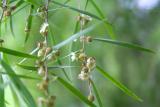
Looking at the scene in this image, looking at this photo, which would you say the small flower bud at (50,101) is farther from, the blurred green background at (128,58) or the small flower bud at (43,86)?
the blurred green background at (128,58)

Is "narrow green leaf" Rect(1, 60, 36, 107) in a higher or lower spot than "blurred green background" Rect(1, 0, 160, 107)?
higher

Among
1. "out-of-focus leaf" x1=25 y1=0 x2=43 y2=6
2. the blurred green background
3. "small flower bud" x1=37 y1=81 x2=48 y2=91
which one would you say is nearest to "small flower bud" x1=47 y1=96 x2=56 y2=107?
"small flower bud" x1=37 y1=81 x2=48 y2=91

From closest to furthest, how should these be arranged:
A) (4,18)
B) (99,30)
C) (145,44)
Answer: (4,18), (99,30), (145,44)

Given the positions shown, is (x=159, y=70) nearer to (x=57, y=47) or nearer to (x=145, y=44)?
(x=145, y=44)

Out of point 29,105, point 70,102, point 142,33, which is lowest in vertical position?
point 70,102

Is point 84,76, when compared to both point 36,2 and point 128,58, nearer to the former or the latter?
point 36,2

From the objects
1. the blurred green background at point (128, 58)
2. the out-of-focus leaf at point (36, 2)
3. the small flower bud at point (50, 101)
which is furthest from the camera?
the blurred green background at point (128, 58)

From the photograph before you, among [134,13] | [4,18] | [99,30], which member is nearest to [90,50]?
[99,30]

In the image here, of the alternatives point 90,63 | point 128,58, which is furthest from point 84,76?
point 128,58

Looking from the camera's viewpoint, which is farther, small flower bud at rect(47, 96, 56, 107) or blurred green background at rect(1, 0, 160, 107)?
blurred green background at rect(1, 0, 160, 107)

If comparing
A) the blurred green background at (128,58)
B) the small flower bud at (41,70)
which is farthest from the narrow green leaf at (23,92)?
the blurred green background at (128,58)

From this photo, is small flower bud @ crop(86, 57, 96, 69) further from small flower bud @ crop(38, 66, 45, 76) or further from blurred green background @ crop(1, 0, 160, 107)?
blurred green background @ crop(1, 0, 160, 107)
